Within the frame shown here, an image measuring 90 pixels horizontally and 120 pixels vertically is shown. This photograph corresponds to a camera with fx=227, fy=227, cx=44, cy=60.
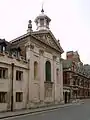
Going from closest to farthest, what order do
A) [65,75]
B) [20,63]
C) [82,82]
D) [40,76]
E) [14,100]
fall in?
[14,100] → [20,63] → [40,76] → [65,75] → [82,82]

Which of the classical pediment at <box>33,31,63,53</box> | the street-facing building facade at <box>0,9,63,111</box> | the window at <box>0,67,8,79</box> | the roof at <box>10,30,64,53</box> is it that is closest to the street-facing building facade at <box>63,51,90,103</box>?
the street-facing building facade at <box>0,9,63,111</box>

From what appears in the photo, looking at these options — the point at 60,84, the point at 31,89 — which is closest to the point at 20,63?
the point at 31,89

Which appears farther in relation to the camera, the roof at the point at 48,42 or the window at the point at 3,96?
the roof at the point at 48,42

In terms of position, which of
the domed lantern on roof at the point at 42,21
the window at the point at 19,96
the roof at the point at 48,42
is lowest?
the window at the point at 19,96

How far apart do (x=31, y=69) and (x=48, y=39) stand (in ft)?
32.3

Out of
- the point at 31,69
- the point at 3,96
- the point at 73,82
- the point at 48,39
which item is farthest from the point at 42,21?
the point at 73,82

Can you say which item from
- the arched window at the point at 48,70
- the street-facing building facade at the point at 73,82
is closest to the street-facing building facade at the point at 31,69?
the arched window at the point at 48,70

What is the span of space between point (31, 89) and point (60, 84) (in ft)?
45.0

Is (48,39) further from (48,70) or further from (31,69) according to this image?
(31,69)

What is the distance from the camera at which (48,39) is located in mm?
42906

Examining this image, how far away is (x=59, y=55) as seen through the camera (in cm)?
4806

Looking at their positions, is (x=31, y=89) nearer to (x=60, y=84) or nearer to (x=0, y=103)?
(x=0, y=103)

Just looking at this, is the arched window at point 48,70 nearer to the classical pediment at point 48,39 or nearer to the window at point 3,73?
the classical pediment at point 48,39

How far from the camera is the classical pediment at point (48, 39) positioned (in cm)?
4022
